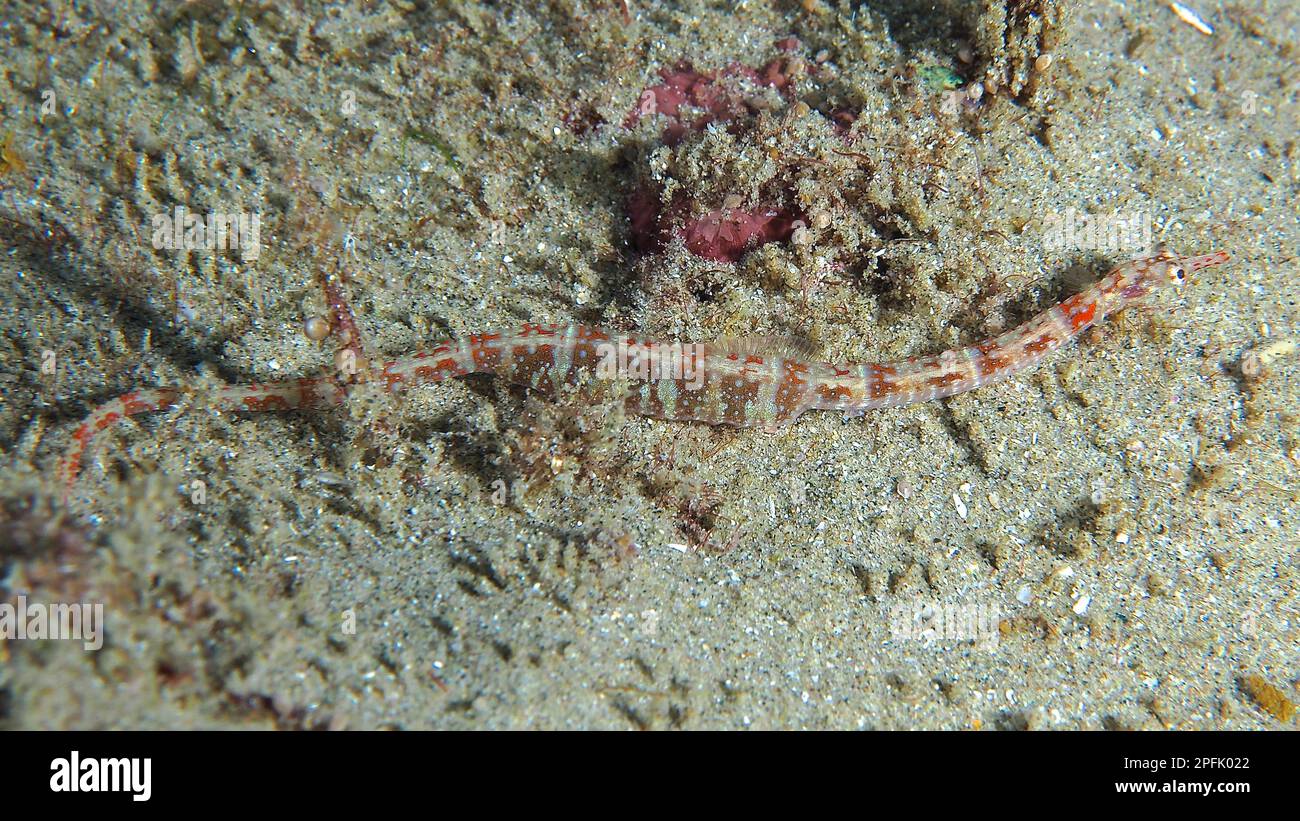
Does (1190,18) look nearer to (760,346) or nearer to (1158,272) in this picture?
(1158,272)

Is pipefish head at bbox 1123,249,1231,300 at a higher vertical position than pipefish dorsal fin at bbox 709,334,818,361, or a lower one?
higher

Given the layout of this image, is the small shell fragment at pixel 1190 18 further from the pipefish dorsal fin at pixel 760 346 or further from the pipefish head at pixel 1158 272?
the pipefish dorsal fin at pixel 760 346

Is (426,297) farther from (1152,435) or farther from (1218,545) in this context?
(1218,545)

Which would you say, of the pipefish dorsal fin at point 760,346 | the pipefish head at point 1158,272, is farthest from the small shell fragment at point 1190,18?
the pipefish dorsal fin at point 760,346

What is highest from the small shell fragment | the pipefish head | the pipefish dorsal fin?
the small shell fragment

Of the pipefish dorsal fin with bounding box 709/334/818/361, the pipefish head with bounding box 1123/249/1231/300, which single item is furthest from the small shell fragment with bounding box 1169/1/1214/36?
the pipefish dorsal fin with bounding box 709/334/818/361

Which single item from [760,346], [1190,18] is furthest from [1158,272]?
[1190,18]

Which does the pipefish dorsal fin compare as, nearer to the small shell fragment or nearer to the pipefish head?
the pipefish head

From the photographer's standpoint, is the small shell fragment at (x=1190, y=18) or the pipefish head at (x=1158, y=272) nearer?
the pipefish head at (x=1158, y=272)

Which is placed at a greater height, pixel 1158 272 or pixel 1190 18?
pixel 1190 18
